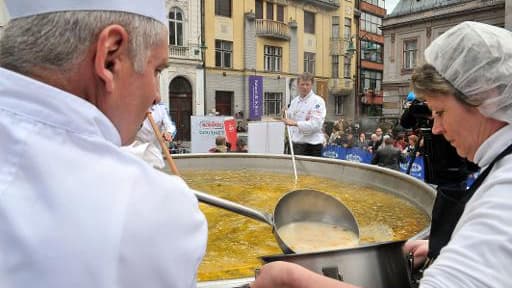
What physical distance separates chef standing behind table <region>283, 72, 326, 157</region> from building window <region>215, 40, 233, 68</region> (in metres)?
18.4

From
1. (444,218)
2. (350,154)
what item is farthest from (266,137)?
(444,218)

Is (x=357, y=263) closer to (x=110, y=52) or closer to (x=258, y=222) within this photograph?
(x=110, y=52)

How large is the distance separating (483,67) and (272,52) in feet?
84.0

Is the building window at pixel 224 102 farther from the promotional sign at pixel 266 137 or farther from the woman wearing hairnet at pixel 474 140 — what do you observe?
the woman wearing hairnet at pixel 474 140

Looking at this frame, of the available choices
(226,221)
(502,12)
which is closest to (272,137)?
(226,221)

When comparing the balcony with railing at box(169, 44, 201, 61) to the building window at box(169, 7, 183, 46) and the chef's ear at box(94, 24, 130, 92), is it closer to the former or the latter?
the building window at box(169, 7, 183, 46)

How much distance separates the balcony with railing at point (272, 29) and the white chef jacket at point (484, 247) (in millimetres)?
24435

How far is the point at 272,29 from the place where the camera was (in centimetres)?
2495

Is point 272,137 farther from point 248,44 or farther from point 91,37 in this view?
point 248,44

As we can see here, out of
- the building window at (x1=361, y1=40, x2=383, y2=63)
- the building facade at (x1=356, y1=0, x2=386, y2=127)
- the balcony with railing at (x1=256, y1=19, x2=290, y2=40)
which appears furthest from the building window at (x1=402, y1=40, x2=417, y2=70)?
the building window at (x1=361, y1=40, x2=383, y2=63)

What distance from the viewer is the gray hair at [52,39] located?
0.69 m

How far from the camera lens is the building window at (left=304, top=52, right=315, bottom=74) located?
93.1 ft

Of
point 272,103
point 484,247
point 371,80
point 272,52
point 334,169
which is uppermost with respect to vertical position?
point 272,52

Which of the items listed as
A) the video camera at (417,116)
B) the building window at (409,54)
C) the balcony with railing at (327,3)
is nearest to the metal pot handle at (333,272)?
the video camera at (417,116)
